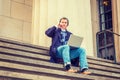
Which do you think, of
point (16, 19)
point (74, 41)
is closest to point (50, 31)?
point (74, 41)

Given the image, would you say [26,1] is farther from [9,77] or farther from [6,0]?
[9,77]

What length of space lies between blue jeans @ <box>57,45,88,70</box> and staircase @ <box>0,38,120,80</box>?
0.22 m

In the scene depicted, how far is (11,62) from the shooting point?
22.9 feet

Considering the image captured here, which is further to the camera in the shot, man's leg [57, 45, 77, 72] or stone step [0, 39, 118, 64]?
stone step [0, 39, 118, 64]

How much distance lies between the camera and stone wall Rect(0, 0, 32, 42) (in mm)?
12188

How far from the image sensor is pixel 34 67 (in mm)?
6883

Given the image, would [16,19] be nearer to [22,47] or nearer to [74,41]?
[22,47]

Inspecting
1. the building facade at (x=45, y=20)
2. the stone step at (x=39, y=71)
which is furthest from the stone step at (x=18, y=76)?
the building facade at (x=45, y=20)

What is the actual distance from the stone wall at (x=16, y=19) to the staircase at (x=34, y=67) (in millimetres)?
3900

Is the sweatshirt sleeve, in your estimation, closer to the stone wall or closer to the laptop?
the laptop

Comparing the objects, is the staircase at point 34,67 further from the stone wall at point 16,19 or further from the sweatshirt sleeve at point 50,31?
the stone wall at point 16,19

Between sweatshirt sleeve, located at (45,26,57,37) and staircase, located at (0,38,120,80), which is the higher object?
sweatshirt sleeve, located at (45,26,57,37)

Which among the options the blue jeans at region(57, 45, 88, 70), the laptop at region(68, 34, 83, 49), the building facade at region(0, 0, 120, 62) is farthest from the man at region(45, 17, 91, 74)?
the building facade at region(0, 0, 120, 62)

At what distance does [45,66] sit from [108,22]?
8735 millimetres
